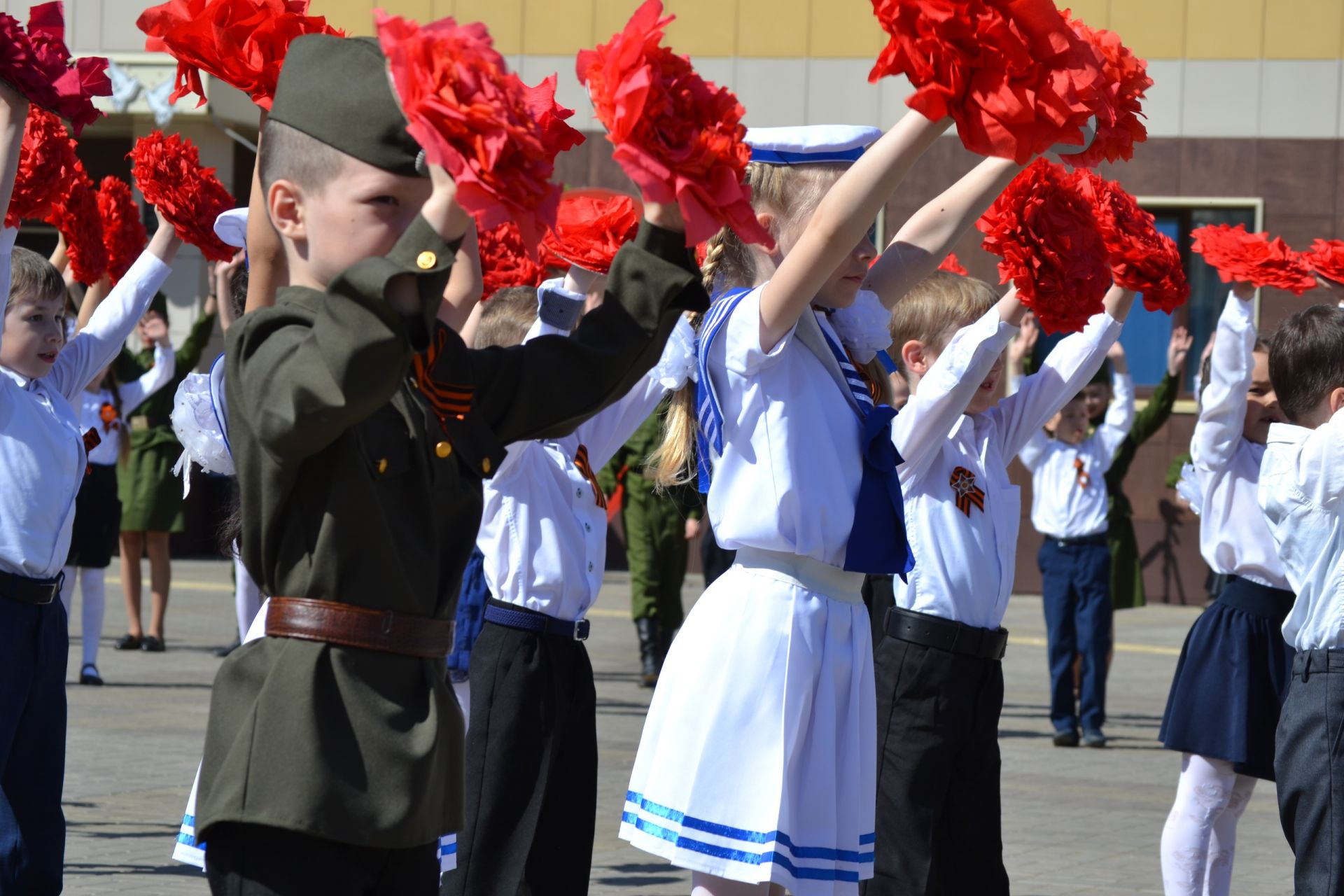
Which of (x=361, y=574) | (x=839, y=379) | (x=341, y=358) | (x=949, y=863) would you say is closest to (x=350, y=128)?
(x=341, y=358)

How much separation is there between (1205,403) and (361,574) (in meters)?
3.60

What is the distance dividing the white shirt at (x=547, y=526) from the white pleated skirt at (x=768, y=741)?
1.33 m

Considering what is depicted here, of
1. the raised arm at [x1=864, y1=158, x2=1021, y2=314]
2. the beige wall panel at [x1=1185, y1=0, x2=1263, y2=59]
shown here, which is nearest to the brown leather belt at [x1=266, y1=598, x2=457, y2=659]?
the raised arm at [x1=864, y1=158, x2=1021, y2=314]

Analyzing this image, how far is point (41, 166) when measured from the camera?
15.9ft

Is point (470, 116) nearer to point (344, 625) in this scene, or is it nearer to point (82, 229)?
point (344, 625)

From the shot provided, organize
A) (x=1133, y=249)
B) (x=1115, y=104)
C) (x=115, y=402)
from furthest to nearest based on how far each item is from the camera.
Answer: (x=115, y=402), (x=1133, y=249), (x=1115, y=104)

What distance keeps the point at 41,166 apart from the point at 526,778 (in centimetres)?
211

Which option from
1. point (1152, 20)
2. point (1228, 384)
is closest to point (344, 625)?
point (1228, 384)

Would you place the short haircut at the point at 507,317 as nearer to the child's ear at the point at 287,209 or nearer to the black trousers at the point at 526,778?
the black trousers at the point at 526,778

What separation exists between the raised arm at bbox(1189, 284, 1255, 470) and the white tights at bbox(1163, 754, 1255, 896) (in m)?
0.93

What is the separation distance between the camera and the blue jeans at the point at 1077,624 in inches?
376

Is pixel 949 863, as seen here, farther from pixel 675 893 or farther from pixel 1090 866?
pixel 1090 866

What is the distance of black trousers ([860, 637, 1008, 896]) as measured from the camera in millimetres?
4453

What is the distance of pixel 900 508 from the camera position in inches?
135
